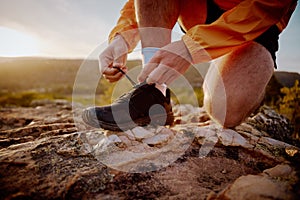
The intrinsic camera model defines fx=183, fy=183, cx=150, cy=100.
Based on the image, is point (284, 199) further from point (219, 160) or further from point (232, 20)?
point (232, 20)

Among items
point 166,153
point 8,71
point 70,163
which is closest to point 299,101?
point 166,153

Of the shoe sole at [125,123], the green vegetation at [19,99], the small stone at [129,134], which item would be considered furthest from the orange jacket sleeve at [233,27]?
the green vegetation at [19,99]

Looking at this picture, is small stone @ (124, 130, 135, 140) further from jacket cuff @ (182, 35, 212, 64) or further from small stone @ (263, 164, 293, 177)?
small stone @ (263, 164, 293, 177)

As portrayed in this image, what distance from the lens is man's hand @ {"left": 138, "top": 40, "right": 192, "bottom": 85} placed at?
108 cm

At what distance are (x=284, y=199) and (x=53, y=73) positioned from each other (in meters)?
31.4

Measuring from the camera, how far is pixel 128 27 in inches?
66.1

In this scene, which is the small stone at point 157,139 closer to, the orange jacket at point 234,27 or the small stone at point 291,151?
the orange jacket at point 234,27

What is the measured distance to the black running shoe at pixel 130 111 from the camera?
1195 mm

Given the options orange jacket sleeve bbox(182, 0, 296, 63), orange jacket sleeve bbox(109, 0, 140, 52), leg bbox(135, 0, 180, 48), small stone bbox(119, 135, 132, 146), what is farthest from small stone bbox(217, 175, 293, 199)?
orange jacket sleeve bbox(109, 0, 140, 52)

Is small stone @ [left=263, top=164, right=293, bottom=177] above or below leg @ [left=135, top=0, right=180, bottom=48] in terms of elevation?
below

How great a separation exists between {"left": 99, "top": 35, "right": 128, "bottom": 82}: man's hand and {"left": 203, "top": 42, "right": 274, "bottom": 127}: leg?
80cm

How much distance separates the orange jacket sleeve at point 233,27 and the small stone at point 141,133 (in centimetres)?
56

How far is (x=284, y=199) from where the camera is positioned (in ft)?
1.98

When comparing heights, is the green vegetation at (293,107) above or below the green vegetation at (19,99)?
above
